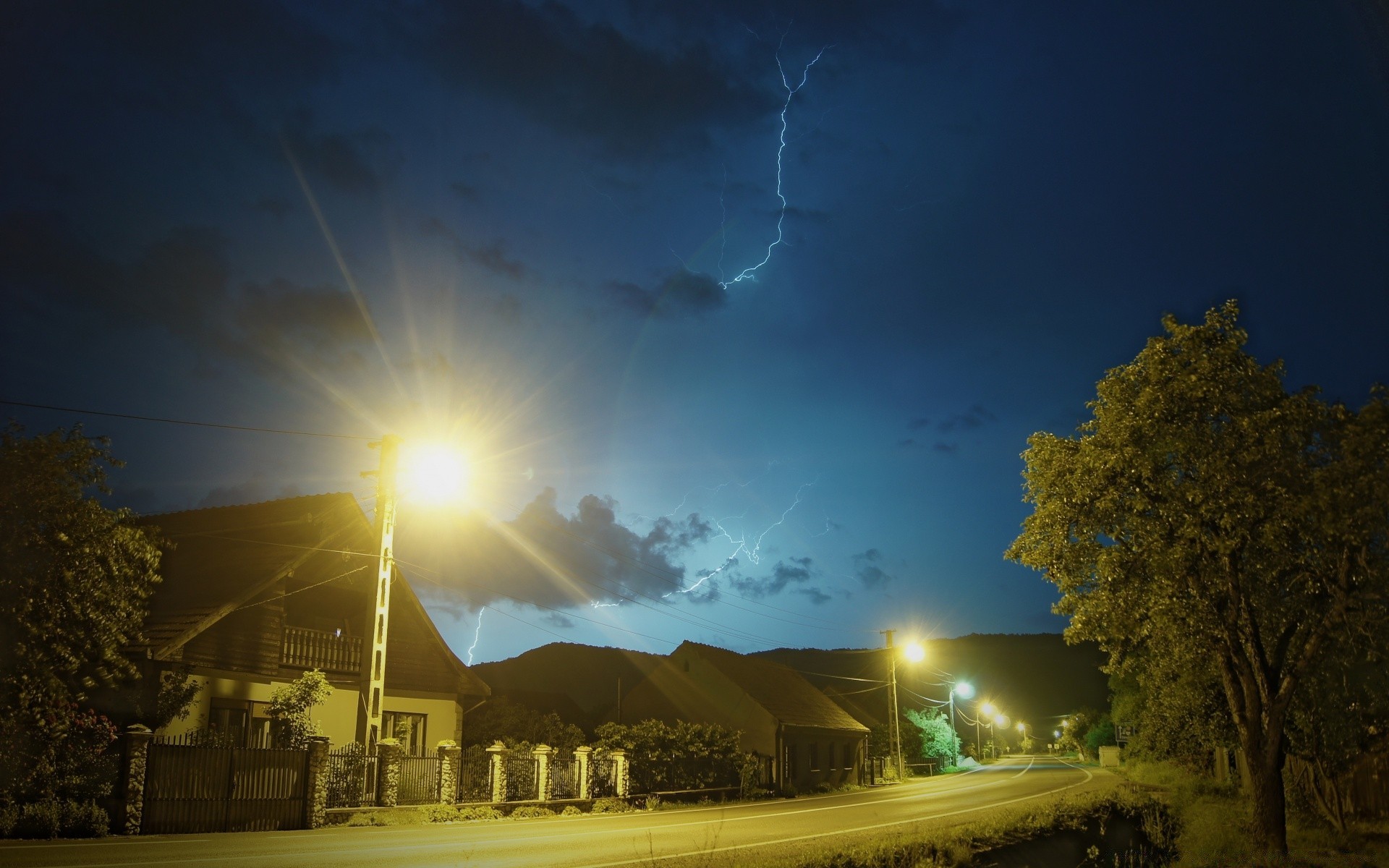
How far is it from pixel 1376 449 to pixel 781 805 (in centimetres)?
2207

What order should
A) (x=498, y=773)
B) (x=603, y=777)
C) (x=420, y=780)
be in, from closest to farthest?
(x=420, y=780) → (x=498, y=773) → (x=603, y=777)

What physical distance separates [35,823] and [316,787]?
5390 millimetres

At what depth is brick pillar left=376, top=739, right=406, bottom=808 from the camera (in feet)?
75.7

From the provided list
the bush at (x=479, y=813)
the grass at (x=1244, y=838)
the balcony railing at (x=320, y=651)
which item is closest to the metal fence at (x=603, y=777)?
the bush at (x=479, y=813)

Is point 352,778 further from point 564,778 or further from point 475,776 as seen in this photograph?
point 564,778

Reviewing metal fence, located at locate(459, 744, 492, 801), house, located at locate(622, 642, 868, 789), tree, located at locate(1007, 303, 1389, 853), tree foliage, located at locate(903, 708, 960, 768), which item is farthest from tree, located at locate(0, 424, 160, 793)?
tree foliage, located at locate(903, 708, 960, 768)

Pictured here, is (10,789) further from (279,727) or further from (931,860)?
(931,860)

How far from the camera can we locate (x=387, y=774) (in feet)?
76.4

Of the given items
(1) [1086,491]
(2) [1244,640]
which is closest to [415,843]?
(1) [1086,491]

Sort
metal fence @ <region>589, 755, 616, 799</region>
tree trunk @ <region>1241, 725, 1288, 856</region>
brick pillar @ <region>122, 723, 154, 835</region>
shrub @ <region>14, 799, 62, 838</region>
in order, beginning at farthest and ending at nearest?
metal fence @ <region>589, 755, 616, 799</region>
brick pillar @ <region>122, 723, 154, 835</region>
shrub @ <region>14, 799, 62, 838</region>
tree trunk @ <region>1241, 725, 1288, 856</region>

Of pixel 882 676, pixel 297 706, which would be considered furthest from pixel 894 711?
pixel 882 676

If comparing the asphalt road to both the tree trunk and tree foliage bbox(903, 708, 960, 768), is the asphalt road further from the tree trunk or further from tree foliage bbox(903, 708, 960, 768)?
tree foliage bbox(903, 708, 960, 768)

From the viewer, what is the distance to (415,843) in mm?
16859

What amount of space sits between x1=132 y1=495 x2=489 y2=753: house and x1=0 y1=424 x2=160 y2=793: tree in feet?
16.3
